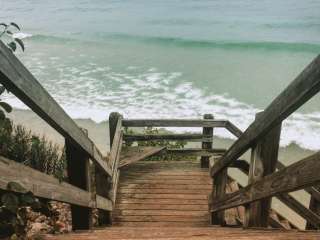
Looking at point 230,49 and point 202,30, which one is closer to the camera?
point 230,49

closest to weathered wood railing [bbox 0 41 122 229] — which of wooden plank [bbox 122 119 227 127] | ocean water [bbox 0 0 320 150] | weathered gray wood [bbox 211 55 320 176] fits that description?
weathered gray wood [bbox 211 55 320 176]

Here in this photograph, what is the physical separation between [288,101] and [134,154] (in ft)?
15.0

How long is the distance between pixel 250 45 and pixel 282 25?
741 centimetres

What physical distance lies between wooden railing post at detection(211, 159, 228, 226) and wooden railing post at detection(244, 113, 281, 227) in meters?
1.11

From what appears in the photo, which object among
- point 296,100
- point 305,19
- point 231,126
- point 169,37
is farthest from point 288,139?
point 305,19

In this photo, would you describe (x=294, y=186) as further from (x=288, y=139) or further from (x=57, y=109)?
(x=288, y=139)

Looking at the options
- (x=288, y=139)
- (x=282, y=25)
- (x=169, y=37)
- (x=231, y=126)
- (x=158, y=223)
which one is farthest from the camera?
(x=282, y=25)

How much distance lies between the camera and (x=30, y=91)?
5.35 feet

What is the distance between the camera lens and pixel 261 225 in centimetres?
296

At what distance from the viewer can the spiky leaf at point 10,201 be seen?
1620 millimetres

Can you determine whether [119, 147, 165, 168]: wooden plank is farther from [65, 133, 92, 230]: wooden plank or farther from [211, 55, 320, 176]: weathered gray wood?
[211, 55, 320, 176]: weathered gray wood

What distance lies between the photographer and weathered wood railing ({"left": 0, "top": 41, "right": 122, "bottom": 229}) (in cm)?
152

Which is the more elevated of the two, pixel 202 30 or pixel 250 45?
pixel 202 30

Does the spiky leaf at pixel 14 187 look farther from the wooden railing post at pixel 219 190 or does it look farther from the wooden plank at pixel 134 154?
the wooden plank at pixel 134 154
